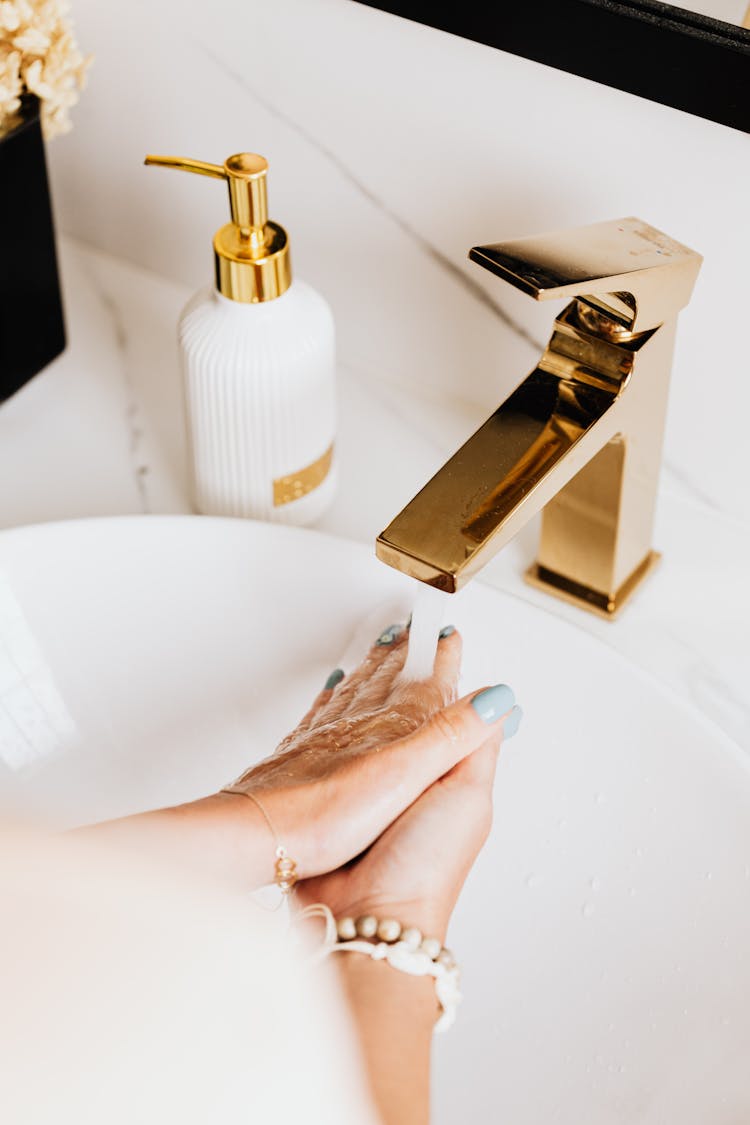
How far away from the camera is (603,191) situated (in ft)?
2.00

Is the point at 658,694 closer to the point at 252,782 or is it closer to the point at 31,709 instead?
the point at 252,782

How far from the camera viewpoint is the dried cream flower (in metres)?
0.61

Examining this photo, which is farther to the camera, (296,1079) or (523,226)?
(523,226)

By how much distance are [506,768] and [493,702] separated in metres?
0.06

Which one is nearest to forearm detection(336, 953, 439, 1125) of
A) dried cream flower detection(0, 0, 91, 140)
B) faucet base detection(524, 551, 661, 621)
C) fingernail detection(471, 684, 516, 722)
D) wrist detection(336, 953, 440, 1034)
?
wrist detection(336, 953, 440, 1034)

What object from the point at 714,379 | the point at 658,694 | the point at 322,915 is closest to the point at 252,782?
the point at 322,915

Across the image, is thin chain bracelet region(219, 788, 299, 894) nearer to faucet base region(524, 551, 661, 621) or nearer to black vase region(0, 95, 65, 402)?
faucet base region(524, 551, 661, 621)

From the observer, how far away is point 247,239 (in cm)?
57

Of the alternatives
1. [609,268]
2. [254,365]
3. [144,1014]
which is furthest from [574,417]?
[144,1014]

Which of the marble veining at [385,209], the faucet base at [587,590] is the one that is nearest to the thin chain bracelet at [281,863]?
the faucet base at [587,590]

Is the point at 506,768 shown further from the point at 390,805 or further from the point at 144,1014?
the point at 144,1014

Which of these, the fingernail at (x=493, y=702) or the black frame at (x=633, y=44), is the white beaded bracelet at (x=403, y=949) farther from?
the black frame at (x=633, y=44)

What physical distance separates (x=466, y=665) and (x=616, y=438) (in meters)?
0.13

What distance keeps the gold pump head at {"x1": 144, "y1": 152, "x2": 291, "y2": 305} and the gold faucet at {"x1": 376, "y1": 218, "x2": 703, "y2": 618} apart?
5.5 inches
